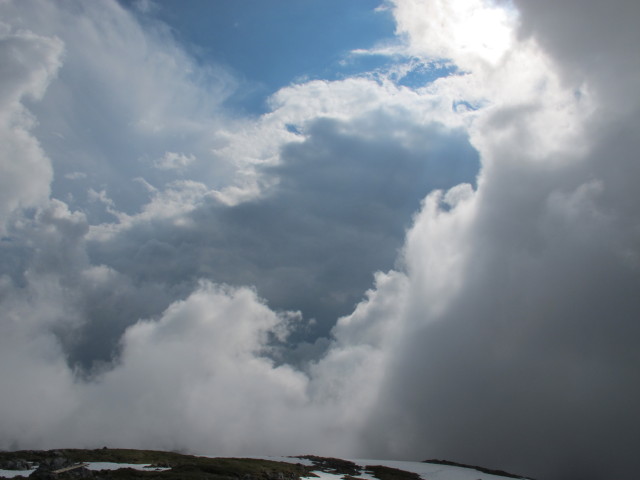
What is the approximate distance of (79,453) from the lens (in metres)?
120

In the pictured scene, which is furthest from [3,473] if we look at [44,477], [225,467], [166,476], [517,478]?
[517,478]

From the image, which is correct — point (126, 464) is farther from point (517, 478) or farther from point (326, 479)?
point (517, 478)

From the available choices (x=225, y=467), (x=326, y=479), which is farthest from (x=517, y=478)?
(x=225, y=467)

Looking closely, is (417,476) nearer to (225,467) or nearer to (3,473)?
A: (225,467)

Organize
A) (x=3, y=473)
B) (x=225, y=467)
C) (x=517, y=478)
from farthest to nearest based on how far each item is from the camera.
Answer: (x=517, y=478) → (x=225, y=467) → (x=3, y=473)

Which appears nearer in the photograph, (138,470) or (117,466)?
(138,470)

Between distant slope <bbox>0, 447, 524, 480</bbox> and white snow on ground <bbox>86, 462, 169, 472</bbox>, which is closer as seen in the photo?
distant slope <bbox>0, 447, 524, 480</bbox>

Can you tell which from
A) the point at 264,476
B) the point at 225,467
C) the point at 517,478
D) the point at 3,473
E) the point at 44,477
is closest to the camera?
the point at 44,477

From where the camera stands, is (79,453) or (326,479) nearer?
(326,479)

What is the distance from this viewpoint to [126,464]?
10356cm

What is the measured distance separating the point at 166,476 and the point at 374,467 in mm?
91743

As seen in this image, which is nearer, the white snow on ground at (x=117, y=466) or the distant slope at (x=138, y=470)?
the distant slope at (x=138, y=470)

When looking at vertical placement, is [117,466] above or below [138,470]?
below

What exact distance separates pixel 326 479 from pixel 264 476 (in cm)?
2217
